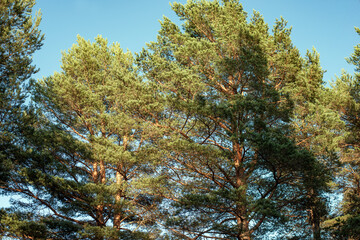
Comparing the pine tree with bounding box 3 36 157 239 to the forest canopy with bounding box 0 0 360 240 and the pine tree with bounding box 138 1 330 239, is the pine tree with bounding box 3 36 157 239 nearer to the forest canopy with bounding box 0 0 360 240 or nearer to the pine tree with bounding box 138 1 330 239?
the forest canopy with bounding box 0 0 360 240

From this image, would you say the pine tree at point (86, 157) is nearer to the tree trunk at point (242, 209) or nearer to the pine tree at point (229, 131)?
the pine tree at point (229, 131)

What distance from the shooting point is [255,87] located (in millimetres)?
10820

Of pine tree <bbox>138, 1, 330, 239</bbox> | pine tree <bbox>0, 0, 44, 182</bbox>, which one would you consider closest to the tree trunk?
pine tree <bbox>138, 1, 330, 239</bbox>

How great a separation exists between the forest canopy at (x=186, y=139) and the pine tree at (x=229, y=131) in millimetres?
48

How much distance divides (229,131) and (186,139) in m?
1.52

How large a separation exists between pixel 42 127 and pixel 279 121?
9.43 meters

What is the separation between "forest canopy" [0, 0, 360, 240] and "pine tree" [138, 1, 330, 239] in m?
0.05

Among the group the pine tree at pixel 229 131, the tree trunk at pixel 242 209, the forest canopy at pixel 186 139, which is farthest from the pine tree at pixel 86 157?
the tree trunk at pixel 242 209

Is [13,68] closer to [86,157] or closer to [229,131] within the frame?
[86,157]

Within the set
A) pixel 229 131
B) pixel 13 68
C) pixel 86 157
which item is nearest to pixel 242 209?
pixel 229 131

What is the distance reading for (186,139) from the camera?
10320 millimetres

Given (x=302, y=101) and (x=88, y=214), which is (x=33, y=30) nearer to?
(x=88, y=214)

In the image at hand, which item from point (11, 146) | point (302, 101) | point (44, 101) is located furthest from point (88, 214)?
point (302, 101)

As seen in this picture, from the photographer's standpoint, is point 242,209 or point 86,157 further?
point 86,157
